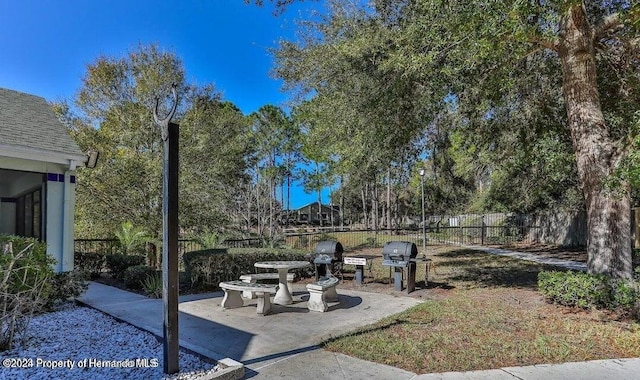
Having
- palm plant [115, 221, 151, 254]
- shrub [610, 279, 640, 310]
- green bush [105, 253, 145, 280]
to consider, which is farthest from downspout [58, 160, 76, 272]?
shrub [610, 279, 640, 310]

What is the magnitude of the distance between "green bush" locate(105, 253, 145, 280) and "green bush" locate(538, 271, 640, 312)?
345 inches

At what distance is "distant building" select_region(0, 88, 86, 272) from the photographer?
632 centimetres

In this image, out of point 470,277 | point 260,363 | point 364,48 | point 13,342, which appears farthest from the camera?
point 470,277

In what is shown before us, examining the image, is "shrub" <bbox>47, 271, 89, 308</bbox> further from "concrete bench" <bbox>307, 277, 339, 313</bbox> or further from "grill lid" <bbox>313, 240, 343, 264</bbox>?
"grill lid" <bbox>313, 240, 343, 264</bbox>

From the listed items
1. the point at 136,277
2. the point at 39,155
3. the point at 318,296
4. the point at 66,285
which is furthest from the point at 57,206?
the point at 318,296

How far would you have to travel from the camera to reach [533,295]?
23.5 feet

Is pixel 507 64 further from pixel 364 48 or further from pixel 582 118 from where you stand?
pixel 364 48

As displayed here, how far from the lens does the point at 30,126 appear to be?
7.21 m

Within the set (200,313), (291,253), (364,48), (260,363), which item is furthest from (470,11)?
(291,253)

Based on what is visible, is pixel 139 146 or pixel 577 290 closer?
pixel 577 290

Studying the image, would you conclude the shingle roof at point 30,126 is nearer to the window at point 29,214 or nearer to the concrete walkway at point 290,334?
the window at point 29,214

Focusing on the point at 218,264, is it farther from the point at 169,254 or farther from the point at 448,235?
the point at 448,235

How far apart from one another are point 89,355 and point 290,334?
2.18m

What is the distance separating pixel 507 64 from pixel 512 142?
3.53 metres
